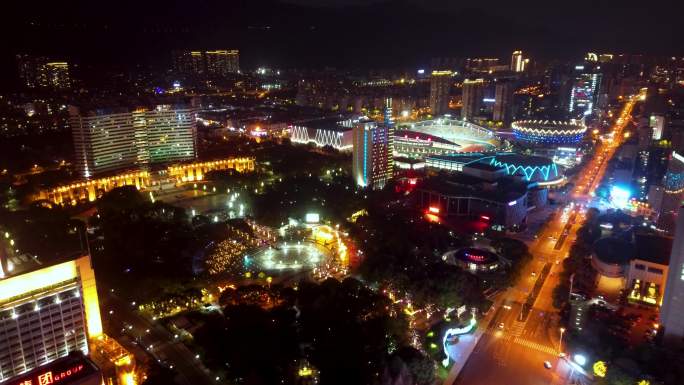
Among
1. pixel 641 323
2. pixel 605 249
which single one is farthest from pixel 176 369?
pixel 605 249

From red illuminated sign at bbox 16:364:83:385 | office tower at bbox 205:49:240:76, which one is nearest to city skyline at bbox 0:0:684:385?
red illuminated sign at bbox 16:364:83:385

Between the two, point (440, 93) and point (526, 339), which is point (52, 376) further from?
point (440, 93)

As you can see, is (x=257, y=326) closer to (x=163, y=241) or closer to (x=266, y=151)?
(x=163, y=241)

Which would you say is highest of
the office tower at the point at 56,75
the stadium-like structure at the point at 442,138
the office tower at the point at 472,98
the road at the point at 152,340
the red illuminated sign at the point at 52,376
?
the office tower at the point at 56,75

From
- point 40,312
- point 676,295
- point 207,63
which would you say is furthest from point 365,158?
point 207,63

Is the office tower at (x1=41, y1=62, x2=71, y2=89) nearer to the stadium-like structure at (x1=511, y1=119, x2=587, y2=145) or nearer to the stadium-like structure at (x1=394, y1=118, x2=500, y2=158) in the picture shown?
the stadium-like structure at (x1=394, y1=118, x2=500, y2=158)

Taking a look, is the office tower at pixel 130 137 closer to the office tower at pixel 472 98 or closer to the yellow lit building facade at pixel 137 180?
the yellow lit building facade at pixel 137 180

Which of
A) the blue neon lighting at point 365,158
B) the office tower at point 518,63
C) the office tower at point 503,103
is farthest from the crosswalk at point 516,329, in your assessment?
the office tower at point 518,63
